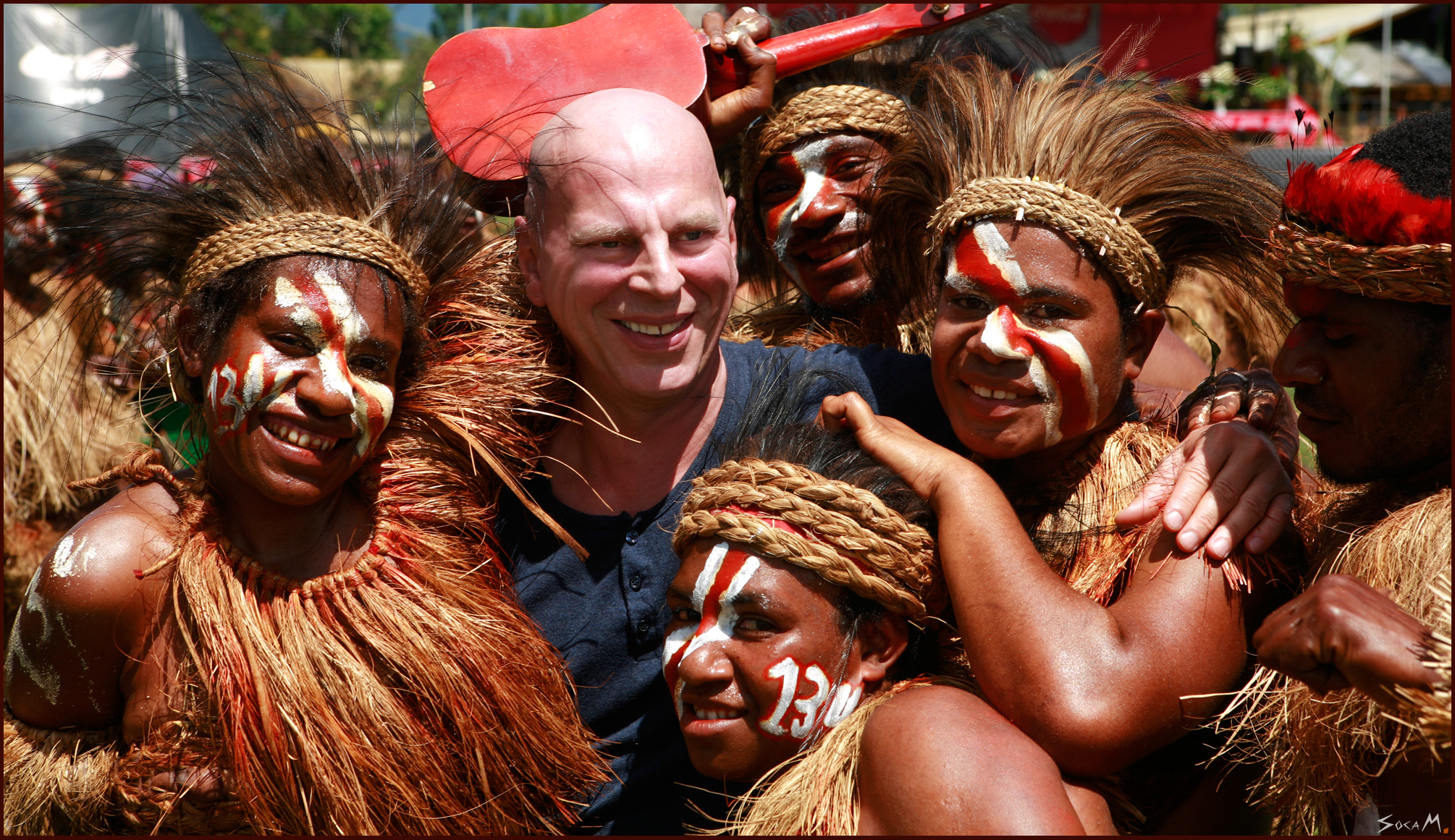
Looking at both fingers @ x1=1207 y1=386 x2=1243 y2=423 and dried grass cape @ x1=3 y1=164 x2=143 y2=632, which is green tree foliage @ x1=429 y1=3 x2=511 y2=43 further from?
fingers @ x1=1207 y1=386 x2=1243 y2=423

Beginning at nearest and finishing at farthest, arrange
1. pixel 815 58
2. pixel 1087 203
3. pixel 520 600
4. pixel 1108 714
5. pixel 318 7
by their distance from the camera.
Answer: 1. pixel 1108 714
2. pixel 1087 203
3. pixel 520 600
4. pixel 815 58
5. pixel 318 7

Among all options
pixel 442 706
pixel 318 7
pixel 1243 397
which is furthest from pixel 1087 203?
pixel 318 7

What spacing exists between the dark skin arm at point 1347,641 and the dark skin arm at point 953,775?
0.46m

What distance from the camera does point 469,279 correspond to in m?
2.82

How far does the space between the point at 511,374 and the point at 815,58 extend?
1419mm

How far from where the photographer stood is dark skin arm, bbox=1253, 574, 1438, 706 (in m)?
1.70

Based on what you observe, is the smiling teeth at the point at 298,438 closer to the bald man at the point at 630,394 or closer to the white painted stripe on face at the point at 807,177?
the bald man at the point at 630,394

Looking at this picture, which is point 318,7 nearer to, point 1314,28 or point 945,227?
point 1314,28

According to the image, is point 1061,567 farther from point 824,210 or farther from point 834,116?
point 834,116

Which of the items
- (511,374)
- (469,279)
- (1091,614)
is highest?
(469,279)

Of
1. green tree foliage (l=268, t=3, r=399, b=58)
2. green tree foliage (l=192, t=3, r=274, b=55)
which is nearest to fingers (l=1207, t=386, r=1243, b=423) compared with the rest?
green tree foliage (l=192, t=3, r=274, b=55)

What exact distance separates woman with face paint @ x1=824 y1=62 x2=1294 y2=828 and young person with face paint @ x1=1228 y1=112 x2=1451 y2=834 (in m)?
0.14

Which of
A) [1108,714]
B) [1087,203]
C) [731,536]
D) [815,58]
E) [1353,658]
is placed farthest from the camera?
[815,58]

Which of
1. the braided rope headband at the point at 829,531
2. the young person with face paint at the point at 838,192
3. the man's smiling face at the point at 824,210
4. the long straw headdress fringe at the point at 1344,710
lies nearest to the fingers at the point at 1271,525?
the long straw headdress fringe at the point at 1344,710
